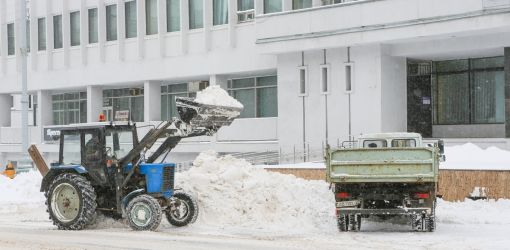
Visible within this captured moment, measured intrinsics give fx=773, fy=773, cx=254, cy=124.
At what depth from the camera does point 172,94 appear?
39125mm

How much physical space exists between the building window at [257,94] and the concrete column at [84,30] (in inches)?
359

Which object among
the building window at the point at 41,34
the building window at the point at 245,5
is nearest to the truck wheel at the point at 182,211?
the building window at the point at 245,5

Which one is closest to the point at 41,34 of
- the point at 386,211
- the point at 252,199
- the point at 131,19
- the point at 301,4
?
the point at 131,19

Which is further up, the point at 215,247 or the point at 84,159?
the point at 84,159

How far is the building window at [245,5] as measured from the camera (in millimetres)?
33594

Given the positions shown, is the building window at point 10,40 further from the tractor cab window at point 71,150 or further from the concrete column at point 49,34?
the tractor cab window at point 71,150

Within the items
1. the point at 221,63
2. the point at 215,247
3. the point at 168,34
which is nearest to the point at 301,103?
the point at 221,63

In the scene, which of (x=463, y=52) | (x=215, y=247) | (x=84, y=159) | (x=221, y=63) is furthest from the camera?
(x=221, y=63)

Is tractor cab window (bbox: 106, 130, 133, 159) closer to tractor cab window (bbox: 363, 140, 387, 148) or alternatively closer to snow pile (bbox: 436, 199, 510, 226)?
tractor cab window (bbox: 363, 140, 387, 148)

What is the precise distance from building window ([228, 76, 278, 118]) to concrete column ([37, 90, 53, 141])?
13537 mm

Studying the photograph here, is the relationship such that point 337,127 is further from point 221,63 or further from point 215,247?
point 215,247

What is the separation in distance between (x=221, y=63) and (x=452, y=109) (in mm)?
10340

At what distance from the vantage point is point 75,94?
1763 inches

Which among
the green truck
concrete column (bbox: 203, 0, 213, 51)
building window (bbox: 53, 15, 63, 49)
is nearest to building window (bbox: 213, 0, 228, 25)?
concrete column (bbox: 203, 0, 213, 51)
